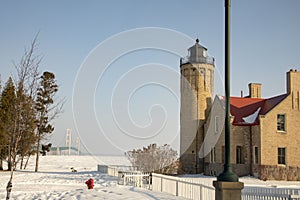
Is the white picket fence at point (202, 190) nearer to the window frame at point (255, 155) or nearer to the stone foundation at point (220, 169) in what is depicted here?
the window frame at point (255, 155)

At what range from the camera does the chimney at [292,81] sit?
2831cm

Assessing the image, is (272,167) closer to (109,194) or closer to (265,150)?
(265,150)

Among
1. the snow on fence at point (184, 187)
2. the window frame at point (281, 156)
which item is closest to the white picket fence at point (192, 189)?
the snow on fence at point (184, 187)

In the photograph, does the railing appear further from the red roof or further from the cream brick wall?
the cream brick wall

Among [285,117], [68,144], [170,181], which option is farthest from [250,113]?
[68,144]

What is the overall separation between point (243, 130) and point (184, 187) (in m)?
17.0

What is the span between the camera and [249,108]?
32031 millimetres

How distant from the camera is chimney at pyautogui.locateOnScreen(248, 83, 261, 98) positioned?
116ft

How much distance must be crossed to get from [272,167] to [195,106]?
1043cm

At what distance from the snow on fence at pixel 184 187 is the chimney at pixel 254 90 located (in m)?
21.6

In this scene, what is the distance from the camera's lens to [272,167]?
89.3ft

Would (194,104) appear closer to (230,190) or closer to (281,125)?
(281,125)

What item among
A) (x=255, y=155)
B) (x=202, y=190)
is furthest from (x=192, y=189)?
(x=255, y=155)

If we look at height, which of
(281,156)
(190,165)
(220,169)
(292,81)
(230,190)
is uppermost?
(292,81)
